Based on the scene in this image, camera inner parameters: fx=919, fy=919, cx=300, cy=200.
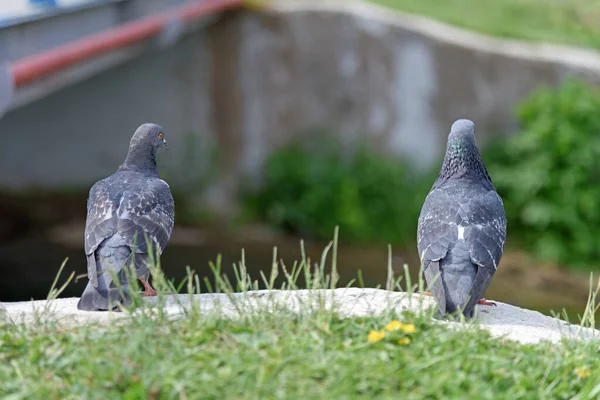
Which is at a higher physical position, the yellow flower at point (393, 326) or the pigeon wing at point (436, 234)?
the pigeon wing at point (436, 234)

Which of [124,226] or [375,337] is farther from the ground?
[124,226]

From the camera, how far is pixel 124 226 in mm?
4906

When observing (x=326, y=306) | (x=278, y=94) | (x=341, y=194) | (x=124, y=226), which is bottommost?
(x=326, y=306)

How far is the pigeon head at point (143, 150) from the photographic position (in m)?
5.52

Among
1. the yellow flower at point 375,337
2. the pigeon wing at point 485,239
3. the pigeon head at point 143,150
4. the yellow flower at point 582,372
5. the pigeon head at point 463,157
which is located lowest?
the yellow flower at point 582,372

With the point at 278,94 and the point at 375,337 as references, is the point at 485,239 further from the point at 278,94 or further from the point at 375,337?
the point at 278,94

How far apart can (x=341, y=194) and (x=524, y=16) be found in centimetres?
418

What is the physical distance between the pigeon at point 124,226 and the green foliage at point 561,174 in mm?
7139

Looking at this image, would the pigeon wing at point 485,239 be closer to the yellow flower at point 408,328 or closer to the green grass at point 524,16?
the yellow flower at point 408,328

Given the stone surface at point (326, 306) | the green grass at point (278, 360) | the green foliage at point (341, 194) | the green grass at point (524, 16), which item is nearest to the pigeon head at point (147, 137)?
the stone surface at point (326, 306)

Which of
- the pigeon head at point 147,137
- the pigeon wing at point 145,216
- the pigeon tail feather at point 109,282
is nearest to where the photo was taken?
the pigeon tail feather at point 109,282

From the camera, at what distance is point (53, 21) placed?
27.7ft

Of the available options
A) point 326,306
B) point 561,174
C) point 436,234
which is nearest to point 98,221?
point 326,306

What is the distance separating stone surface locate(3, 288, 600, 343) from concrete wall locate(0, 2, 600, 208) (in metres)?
7.60
